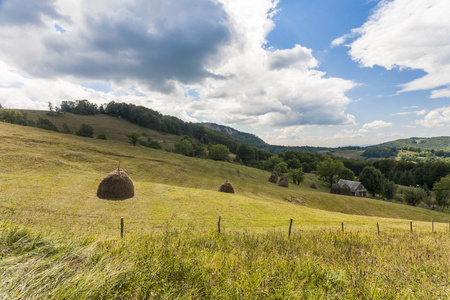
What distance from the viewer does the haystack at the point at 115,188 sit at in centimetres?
2292

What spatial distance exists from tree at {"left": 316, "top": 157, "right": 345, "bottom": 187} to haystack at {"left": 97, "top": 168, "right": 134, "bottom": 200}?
78411mm

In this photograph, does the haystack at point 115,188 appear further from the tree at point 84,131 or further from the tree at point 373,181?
the tree at point 373,181

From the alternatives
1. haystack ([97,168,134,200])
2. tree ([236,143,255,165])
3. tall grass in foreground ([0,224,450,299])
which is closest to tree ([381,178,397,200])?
tree ([236,143,255,165])

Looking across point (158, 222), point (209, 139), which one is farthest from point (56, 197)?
point (209, 139)

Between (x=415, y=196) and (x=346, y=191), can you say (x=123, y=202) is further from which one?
(x=415, y=196)

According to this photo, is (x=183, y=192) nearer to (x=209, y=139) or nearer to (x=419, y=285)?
(x=419, y=285)

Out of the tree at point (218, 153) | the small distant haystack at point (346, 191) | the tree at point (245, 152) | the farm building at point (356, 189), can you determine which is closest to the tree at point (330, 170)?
the farm building at point (356, 189)

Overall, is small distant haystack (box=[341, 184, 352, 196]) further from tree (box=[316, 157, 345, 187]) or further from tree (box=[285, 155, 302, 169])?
tree (box=[285, 155, 302, 169])

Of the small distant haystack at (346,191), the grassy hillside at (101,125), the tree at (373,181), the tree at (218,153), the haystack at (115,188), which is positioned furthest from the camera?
the grassy hillside at (101,125)

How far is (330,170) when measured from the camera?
255 ft

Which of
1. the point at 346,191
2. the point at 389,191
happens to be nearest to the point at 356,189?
the point at 346,191

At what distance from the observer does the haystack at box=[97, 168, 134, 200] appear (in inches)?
902

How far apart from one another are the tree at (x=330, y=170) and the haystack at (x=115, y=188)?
78.4 m

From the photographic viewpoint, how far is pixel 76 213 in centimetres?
1739
